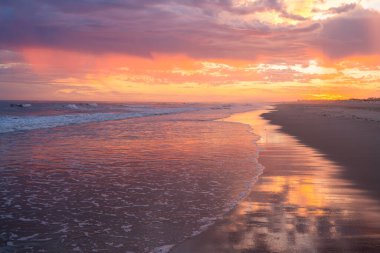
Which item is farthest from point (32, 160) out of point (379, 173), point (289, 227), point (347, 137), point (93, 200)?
point (347, 137)

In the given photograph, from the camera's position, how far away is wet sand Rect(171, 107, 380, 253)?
5496mm

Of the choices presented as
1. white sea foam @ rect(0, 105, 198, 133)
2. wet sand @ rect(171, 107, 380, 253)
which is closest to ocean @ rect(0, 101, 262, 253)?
wet sand @ rect(171, 107, 380, 253)

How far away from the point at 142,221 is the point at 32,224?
6.53ft

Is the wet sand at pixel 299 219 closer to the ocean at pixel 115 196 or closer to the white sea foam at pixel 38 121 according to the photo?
the ocean at pixel 115 196

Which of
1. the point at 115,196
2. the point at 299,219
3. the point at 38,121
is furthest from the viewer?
the point at 38,121

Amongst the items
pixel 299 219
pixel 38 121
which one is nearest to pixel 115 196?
pixel 299 219

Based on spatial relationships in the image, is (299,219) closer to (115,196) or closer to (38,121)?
(115,196)

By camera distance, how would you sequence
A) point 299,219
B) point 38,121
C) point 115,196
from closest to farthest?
point 299,219, point 115,196, point 38,121

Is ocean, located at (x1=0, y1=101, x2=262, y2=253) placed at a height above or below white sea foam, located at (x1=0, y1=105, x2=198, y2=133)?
below

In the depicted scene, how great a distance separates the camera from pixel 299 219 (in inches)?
265

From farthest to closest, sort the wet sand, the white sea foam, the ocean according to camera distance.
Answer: the white sea foam → the ocean → the wet sand

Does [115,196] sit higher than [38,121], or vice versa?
[38,121]

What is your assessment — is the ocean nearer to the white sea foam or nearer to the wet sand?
the wet sand

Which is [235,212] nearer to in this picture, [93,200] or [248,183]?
[248,183]
